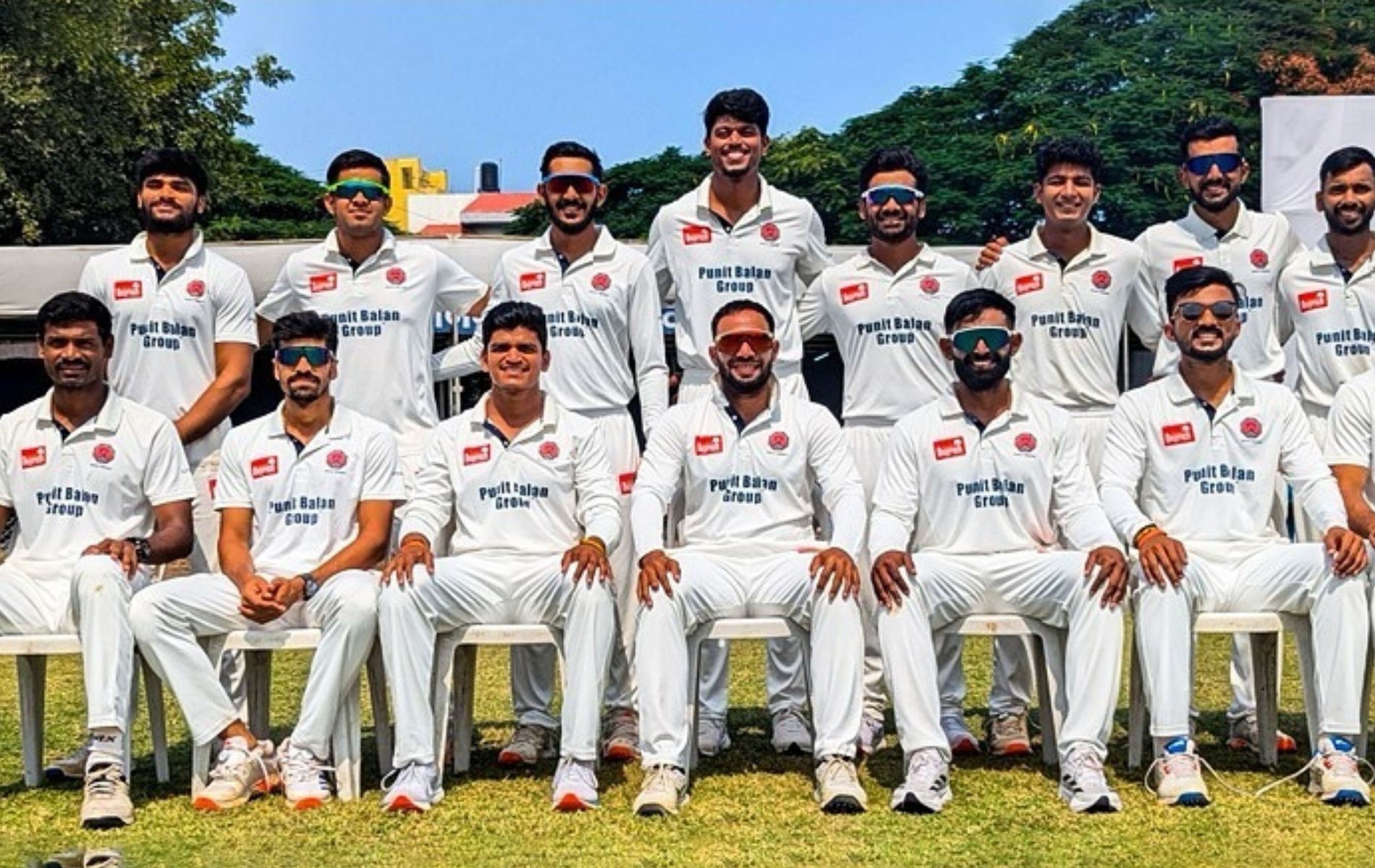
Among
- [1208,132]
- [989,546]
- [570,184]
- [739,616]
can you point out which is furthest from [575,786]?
[1208,132]

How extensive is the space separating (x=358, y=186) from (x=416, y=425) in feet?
2.77

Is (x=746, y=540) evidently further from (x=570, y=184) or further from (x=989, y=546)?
(x=570, y=184)

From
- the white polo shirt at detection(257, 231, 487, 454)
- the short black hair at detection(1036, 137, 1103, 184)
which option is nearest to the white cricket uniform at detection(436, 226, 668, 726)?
the white polo shirt at detection(257, 231, 487, 454)

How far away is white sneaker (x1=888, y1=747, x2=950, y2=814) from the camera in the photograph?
4754 millimetres

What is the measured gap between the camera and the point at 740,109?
5.77m

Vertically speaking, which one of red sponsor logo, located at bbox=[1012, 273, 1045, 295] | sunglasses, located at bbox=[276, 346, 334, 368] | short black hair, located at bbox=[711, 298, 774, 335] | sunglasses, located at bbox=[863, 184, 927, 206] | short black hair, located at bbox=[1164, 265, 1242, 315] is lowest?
sunglasses, located at bbox=[276, 346, 334, 368]

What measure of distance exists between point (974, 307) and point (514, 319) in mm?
1437

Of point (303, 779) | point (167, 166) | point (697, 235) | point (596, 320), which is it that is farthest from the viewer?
point (697, 235)

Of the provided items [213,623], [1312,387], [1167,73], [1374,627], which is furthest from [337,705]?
[1167,73]

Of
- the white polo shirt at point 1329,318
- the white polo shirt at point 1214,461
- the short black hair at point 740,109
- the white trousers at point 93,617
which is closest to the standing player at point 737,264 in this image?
the short black hair at point 740,109

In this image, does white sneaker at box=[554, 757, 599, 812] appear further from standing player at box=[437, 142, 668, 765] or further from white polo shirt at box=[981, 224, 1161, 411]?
white polo shirt at box=[981, 224, 1161, 411]

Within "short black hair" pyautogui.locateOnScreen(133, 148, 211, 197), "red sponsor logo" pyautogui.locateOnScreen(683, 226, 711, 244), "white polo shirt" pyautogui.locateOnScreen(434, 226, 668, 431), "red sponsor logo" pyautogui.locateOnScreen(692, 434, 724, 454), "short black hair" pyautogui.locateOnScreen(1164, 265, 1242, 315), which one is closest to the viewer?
"short black hair" pyautogui.locateOnScreen(1164, 265, 1242, 315)

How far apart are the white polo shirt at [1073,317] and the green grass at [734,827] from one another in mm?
1242

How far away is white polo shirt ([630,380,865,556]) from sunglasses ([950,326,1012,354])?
492 mm
